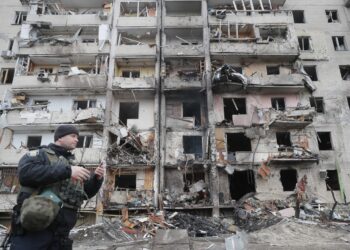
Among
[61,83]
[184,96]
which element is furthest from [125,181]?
[61,83]

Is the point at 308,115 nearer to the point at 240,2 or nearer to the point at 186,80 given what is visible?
the point at 186,80

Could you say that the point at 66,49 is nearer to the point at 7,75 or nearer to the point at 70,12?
the point at 70,12

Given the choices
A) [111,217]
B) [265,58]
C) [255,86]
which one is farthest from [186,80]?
[111,217]

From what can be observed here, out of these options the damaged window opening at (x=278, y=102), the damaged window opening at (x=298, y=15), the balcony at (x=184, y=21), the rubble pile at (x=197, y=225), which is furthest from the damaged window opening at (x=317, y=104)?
the rubble pile at (x=197, y=225)

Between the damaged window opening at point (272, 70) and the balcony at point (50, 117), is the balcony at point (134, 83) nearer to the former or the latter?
the balcony at point (50, 117)

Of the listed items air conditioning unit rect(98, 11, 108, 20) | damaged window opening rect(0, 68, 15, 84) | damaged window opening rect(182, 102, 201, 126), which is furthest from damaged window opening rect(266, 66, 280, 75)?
damaged window opening rect(0, 68, 15, 84)

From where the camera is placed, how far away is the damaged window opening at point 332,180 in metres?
21.2

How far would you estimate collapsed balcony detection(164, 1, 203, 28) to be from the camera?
25.2 m

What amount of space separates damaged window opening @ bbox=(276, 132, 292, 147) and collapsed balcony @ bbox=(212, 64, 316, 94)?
336 cm

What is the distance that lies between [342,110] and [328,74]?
3272 mm

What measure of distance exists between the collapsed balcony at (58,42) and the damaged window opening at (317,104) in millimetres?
16794

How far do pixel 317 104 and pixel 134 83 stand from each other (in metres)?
14.5

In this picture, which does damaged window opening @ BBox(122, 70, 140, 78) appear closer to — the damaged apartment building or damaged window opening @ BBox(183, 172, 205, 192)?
the damaged apartment building

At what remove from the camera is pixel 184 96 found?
2373 cm
